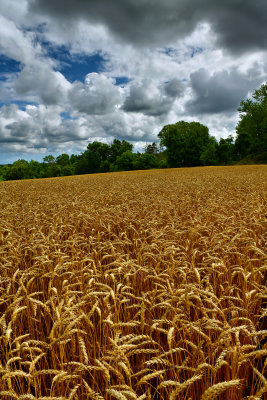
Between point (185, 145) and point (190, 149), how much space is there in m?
2.44

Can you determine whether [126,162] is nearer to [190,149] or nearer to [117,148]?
[117,148]

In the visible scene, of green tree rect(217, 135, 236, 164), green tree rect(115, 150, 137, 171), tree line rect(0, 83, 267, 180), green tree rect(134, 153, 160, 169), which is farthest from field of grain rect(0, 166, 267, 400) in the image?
green tree rect(115, 150, 137, 171)

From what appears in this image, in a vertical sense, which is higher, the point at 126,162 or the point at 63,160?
the point at 63,160

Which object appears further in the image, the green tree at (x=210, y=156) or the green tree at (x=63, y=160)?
the green tree at (x=63, y=160)

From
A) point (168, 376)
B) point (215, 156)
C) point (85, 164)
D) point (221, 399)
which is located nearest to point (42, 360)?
point (168, 376)

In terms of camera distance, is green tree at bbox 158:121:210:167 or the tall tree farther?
green tree at bbox 158:121:210:167

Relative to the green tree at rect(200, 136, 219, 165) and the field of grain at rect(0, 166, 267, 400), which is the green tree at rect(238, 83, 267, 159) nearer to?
the green tree at rect(200, 136, 219, 165)

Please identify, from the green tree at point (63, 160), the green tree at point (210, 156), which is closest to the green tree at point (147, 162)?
the green tree at point (210, 156)

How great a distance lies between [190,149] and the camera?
234 ft

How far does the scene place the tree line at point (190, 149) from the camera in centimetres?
5836

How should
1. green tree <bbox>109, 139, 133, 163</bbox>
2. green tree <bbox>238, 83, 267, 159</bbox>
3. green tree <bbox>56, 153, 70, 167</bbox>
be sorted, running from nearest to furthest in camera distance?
green tree <bbox>238, 83, 267, 159</bbox> → green tree <bbox>109, 139, 133, 163</bbox> → green tree <bbox>56, 153, 70, 167</bbox>

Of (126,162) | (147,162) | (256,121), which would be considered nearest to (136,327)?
(256,121)

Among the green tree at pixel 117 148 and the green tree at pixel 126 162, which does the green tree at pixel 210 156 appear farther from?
the green tree at pixel 117 148

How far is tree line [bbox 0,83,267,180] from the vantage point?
5836 cm
